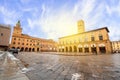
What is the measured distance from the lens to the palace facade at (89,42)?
86.2 ft

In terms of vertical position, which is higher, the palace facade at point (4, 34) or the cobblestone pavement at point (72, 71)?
the palace facade at point (4, 34)

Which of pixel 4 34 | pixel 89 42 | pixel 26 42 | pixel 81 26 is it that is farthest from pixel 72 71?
pixel 26 42

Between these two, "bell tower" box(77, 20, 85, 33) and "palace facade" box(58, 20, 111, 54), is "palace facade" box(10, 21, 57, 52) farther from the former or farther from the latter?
"bell tower" box(77, 20, 85, 33)

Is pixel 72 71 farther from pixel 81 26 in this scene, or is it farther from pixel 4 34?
pixel 81 26

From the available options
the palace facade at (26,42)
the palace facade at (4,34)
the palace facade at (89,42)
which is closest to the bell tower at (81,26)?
the palace facade at (89,42)

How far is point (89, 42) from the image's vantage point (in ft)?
98.6

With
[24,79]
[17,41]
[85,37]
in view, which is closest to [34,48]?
[17,41]

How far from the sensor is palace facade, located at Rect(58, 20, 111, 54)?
1034 inches

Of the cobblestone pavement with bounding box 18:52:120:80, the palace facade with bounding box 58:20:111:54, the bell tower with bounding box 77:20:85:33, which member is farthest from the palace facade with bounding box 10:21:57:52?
the cobblestone pavement with bounding box 18:52:120:80

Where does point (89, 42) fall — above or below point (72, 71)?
above

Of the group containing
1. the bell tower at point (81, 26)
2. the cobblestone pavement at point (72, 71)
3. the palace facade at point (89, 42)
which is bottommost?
the cobblestone pavement at point (72, 71)

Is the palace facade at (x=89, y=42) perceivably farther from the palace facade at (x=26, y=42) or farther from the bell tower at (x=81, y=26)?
the palace facade at (x=26, y=42)

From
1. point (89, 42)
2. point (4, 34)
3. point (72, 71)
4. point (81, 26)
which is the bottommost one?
point (72, 71)

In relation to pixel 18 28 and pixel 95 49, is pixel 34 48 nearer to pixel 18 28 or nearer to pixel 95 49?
pixel 18 28
